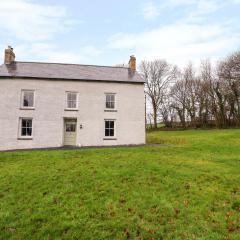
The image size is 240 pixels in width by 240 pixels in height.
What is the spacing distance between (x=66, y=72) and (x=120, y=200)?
19.3 meters

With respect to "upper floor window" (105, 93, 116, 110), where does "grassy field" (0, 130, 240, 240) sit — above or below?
below

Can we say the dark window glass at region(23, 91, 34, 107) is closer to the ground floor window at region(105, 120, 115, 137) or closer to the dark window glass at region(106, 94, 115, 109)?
the dark window glass at region(106, 94, 115, 109)

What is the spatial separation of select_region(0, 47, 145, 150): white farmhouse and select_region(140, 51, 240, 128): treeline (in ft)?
91.4

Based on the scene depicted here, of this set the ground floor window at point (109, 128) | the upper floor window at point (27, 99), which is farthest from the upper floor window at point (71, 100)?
the ground floor window at point (109, 128)

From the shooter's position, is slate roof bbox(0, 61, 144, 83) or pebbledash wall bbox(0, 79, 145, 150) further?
slate roof bbox(0, 61, 144, 83)

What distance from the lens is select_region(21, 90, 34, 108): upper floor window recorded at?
23594mm

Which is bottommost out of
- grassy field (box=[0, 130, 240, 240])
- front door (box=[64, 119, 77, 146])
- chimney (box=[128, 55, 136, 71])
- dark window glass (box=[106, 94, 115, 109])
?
grassy field (box=[0, 130, 240, 240])

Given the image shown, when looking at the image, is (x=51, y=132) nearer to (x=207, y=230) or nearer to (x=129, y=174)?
(x=129, y=174)

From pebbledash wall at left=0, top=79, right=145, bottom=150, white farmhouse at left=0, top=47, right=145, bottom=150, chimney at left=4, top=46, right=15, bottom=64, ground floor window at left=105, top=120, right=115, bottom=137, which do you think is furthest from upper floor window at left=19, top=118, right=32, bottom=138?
ground floor window at left=105, top=120, right=115, bottom=137

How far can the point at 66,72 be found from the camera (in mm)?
25609

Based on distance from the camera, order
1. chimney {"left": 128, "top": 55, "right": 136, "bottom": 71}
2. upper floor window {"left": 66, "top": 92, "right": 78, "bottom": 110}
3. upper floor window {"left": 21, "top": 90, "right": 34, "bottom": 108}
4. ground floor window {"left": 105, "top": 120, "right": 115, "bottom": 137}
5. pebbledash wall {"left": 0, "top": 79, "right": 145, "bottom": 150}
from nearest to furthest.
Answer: pebbledash wall {"left": 0, "top": 79, "right": 145, "bottom": 150} → upper floor window {"left": 21, "top": 90, "right": 34, "bottom": 108} → upper floor window {"left": 66, "top": 92, "right": 78, "bottom": 110} → ground floor window {"left": 105, "top": 120, "right": 115, "bottom": 137} → chimney {"left": 128, "top": 55, "right": 136, "bottom": 71}

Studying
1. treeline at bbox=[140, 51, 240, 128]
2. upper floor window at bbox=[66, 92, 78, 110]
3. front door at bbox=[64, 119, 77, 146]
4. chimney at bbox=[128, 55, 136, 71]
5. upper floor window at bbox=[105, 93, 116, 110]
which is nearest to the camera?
front door at bbox=[64, 119, 77, 146]

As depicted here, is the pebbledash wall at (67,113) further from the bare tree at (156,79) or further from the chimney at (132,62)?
the bare tree at (156,79)

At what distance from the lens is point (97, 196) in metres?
8.95
